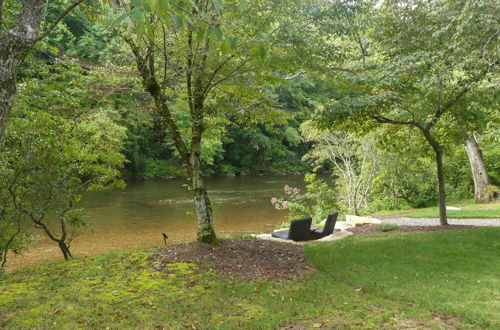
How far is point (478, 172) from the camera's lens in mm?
16656

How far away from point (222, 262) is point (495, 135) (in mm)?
7256

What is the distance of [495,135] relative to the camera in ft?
30.1

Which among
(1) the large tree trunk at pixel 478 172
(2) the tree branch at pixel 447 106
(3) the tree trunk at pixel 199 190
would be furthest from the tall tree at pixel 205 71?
(1) the large tree trunk at pixel 478 172

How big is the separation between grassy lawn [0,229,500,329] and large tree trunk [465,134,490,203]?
1060cm

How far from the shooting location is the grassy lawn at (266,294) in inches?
173

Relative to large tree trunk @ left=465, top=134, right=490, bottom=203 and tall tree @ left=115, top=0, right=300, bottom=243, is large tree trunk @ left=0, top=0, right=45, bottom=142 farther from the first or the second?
large tree trunk @ left=465, top=134, right=490, bottom=203

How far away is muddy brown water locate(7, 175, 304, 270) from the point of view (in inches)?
450

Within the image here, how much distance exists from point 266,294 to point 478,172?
15.0 m

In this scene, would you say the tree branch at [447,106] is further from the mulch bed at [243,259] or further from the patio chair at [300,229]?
the mulch bed at [243,259]

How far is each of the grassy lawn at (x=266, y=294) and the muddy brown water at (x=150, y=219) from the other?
271 cm

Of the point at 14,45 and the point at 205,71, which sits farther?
the point at 205,71

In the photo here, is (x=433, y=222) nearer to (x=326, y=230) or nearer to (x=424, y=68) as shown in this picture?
(x=326, y=230)

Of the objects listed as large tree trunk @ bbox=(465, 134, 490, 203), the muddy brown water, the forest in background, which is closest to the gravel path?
the forest in background

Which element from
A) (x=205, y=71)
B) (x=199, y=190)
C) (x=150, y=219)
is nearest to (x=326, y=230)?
(x=199, y=190)
